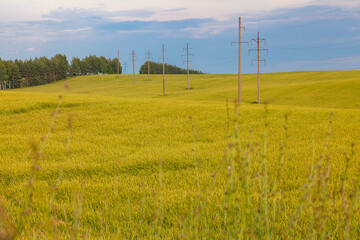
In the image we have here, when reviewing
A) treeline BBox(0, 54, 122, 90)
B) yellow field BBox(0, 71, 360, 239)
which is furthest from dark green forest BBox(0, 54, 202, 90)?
yellow field BBox(0, 71, 360, 239)

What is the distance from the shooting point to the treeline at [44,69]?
107938 mm

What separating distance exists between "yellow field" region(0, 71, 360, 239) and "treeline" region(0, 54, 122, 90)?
105666 millimetres

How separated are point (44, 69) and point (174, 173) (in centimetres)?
12470

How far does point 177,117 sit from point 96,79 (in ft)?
311

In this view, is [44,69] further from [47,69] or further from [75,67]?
[75,67]

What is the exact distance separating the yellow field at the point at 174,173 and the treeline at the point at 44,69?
105666 mm

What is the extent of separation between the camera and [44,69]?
384 feet

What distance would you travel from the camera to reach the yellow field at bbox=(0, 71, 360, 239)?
2.98 metres

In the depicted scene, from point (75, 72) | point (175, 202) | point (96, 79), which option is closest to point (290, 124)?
point (175, 202)

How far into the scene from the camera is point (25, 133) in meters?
11.6

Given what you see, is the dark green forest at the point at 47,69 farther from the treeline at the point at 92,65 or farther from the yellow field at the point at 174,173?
the yellow field at the point at 174,173

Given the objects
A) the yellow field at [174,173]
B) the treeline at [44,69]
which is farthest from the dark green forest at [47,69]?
the yellow field at [174,173]

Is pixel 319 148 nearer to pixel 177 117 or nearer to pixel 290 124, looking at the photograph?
pixel 290 124

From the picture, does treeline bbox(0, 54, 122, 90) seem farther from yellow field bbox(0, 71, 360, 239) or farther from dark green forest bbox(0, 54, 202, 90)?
yellow field bbox(0, 71, 360, 239)
